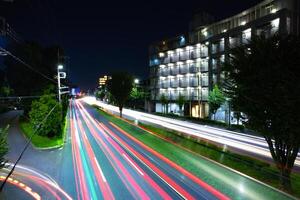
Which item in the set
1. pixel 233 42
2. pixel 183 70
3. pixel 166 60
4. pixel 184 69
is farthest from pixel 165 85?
pixel 233 42

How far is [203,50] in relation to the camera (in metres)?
64.7

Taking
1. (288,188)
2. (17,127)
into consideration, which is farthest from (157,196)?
(17,127)

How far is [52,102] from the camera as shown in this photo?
116ft

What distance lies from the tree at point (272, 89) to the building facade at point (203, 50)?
84.1ft

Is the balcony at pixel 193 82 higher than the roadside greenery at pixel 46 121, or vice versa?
the balcony at pixel 193 82

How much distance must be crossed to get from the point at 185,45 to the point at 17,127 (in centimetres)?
4273

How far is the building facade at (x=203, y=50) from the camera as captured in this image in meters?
44.1

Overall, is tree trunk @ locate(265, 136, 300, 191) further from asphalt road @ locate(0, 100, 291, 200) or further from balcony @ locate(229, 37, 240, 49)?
balcony @ locate(229, 37, 240, 49)

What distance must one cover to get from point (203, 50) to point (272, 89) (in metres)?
51.7

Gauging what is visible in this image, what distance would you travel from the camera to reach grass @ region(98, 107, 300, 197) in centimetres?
1712

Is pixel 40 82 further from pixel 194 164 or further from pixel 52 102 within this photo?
pixel 194 164

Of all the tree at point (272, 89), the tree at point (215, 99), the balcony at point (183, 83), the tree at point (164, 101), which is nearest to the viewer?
the tree at point (272, 89)

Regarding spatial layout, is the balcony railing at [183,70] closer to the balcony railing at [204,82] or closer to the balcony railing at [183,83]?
the balcony railing at [183,83]

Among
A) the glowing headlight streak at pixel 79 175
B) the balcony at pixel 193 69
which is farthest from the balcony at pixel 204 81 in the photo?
the glowing headlight streak at pixel 79 175
